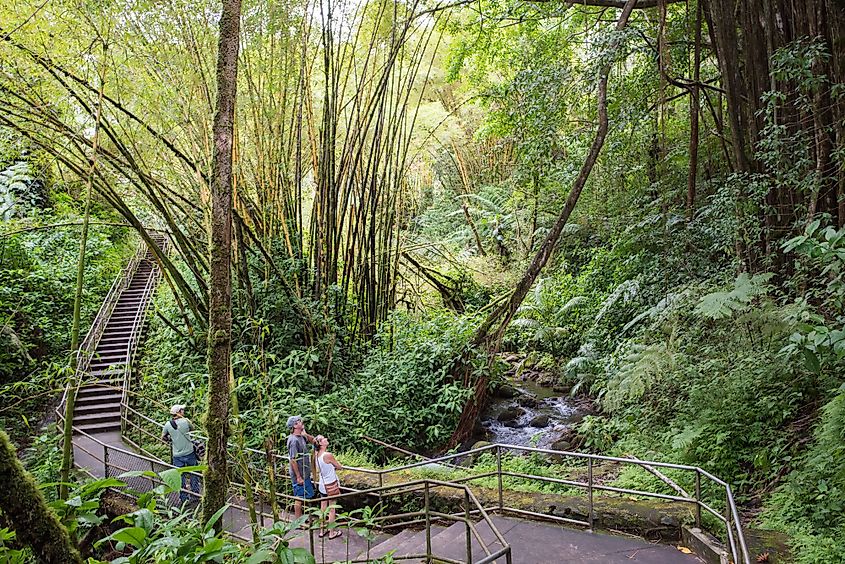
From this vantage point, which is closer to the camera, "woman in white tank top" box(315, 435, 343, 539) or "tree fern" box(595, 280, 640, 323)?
"woman in white tank top" box(315, 435, 343, 539)

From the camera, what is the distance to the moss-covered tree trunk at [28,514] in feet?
4.92

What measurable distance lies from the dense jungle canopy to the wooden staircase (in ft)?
1.59

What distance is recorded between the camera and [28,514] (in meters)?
1.53

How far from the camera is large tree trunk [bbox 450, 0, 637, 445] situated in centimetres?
573

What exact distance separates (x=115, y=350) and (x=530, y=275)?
8.95 meters

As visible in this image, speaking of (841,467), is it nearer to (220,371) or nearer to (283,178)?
(220,371)

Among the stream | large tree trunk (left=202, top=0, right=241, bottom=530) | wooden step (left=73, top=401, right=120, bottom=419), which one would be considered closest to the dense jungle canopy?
large tree trunk (left=202, top=0, right=241, bottom=530)

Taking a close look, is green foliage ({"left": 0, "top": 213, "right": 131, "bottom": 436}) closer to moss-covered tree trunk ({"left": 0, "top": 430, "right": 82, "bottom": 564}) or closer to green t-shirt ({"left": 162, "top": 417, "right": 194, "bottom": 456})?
green t-shirt ({"left": 162, "top": 417, "right": 194, "bottom": 456})

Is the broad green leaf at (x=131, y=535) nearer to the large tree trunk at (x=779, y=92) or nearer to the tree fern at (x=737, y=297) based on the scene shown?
the tree fern at (x=737, y=297)

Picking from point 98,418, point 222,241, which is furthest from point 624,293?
point 98,418

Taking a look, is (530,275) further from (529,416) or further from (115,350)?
(115,350)

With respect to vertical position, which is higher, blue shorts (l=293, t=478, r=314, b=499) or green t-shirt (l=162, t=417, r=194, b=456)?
green t-shirt (l=162, t=417, r=194, b=456)

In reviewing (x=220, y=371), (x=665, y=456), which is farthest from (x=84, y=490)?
(x=665, y=456)

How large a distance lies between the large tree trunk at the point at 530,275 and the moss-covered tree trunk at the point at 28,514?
5190 millimetres
